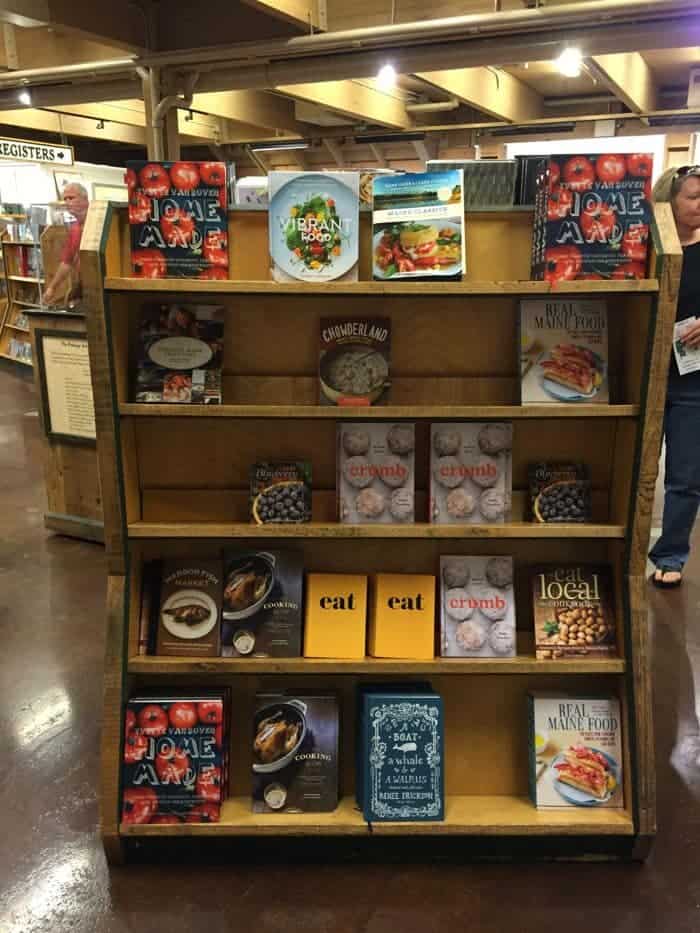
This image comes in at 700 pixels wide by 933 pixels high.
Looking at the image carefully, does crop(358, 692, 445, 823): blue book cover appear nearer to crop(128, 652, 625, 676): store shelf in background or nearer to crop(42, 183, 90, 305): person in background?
crop(128, 652, 625, 676): store shelf in background

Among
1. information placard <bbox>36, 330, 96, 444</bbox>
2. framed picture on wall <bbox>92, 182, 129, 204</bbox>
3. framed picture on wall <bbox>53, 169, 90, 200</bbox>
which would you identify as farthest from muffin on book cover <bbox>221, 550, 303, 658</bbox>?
framed picture on wall <bbox>53, 169, 90, 200</bbox>

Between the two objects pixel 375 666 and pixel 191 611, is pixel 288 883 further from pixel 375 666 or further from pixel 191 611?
pixel 191 611

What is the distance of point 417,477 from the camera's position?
2264 mm

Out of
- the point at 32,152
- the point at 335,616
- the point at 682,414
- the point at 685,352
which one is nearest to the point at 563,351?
the point at 335,616

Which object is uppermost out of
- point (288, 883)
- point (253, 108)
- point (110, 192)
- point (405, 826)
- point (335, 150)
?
point (253, 108)

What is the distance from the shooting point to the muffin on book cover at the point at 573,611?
7.08ft

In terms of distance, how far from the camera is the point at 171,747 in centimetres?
213

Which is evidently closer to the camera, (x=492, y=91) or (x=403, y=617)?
(x=403, y=617)

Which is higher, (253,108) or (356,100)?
(253,108)

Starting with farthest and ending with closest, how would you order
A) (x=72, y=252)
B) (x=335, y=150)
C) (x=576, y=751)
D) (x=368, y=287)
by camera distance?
(x=335, y=150)
(x=72, y=252)
(x=576, y=751)
(x=368, y=287)

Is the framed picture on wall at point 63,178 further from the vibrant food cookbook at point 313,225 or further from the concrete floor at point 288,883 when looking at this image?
the vibrant food cookbook at point 313,225

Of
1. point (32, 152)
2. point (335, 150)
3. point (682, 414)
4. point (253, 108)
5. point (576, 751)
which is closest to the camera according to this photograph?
point (576, 751)

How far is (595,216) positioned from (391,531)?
0.93m

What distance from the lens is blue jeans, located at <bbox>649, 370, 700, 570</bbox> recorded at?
358 cm
